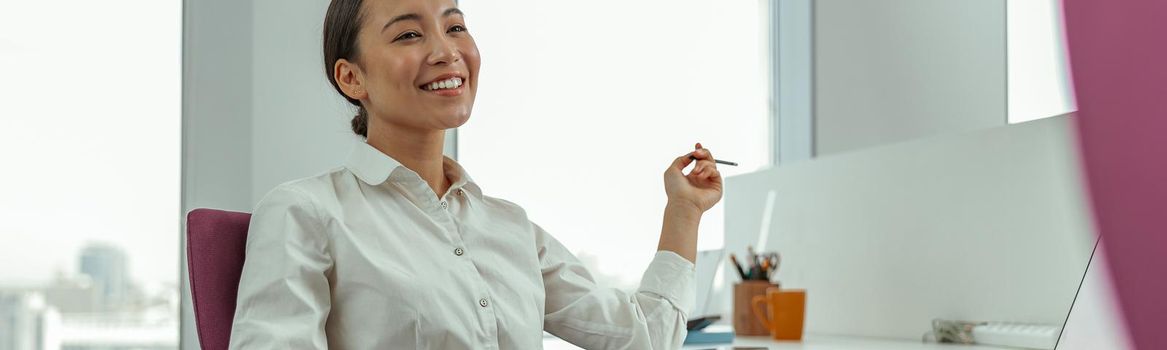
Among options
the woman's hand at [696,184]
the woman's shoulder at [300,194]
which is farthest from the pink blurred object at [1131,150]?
the woman's shoulder at [300,194]

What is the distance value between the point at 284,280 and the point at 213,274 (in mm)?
137

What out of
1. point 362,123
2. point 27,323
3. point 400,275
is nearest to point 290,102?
point 27,323

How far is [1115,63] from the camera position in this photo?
1.63 metres

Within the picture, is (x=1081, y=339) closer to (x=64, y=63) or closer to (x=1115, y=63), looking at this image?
(x=1115, y=63)

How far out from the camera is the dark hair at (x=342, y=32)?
1125mm

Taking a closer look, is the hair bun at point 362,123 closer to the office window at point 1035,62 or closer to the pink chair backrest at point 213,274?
the pink chair backrest at point 213,274

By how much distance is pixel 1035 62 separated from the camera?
7.42ft

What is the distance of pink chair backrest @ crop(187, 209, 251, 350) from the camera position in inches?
40.6

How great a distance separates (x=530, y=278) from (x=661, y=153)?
1624 millimetres

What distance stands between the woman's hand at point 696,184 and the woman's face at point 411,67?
0.31 m

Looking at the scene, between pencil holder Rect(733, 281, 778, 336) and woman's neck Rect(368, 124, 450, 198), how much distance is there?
1143 millimetres

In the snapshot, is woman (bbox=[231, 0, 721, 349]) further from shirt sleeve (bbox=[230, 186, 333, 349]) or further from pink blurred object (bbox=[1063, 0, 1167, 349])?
pink blurred object (bbox=[1063, 0, 1167, 349])

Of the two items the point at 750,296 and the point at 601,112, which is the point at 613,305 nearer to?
the point at 750,296

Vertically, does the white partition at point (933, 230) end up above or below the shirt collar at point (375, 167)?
below
